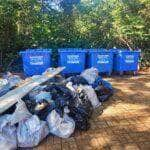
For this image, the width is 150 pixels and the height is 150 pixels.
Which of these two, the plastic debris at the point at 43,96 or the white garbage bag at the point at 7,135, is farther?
the plastic debris at the point at 43,96

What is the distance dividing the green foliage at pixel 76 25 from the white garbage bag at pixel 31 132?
6412 millimetres

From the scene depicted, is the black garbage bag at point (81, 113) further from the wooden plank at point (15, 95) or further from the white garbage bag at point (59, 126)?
the wooden plank at point (15, 95)

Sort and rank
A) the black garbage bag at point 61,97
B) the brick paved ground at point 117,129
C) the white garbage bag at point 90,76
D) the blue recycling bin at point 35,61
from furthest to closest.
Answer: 1. the blue recycling bin at point 35,61
2. the white garbage bag at point 90,76
3. the black garbage bag at point 61,97
4. the brick paved ground at point 117,129

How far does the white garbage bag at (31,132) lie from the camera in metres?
4.31

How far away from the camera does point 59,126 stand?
15.4 feet

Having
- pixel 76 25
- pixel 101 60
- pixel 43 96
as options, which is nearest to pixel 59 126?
pixel 43 96

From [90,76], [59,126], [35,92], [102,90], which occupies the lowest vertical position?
[59,126]

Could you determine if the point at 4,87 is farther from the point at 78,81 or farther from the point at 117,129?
the point at 117,129

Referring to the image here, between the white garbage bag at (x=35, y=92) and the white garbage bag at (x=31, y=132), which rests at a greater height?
the white garbage bag at (x=35, y=92)

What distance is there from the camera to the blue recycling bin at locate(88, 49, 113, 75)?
9.48 meters

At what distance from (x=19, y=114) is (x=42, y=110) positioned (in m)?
0.60

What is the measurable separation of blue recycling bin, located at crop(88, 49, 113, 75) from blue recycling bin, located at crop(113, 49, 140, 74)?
0.35 metres

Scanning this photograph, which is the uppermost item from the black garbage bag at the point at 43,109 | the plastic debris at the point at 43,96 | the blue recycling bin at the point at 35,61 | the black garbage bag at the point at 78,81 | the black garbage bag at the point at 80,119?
the blue recycling bin at the point at 35,61

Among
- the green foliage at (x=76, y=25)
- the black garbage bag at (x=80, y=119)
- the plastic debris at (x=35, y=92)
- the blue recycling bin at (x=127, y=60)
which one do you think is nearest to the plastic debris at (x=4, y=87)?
the plastic debris at (x=35, y=92)
